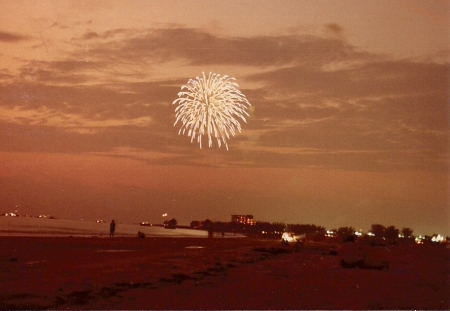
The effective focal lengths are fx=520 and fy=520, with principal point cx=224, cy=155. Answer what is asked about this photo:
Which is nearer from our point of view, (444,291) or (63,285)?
(63,285)

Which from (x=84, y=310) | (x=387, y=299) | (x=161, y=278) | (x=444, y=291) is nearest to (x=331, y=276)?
(x=444, y=291)

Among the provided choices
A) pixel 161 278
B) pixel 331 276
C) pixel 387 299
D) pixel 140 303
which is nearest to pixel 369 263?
pixel 331 276

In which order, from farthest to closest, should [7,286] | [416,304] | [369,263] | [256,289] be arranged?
[369,263] → [256,289] → [416,304] → [7,286]

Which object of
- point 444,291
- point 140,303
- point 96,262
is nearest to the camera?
point 140,303

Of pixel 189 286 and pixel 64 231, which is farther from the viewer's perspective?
pixel 64 231

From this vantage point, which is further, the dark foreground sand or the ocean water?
the ocean water

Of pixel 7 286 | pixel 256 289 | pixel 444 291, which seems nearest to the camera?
pixel 7 286

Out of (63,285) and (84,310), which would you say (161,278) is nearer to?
(63,285)

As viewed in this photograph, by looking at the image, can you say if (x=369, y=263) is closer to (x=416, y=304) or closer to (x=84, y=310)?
(x=416, y=304)

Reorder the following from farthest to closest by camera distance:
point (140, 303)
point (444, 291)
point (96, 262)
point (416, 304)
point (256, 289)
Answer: point (96, 262) < point (444, 291) < point (256, 289) < point (416, 304) < point (140, 303)

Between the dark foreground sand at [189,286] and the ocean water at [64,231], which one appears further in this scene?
the ocean water at [64,231]
